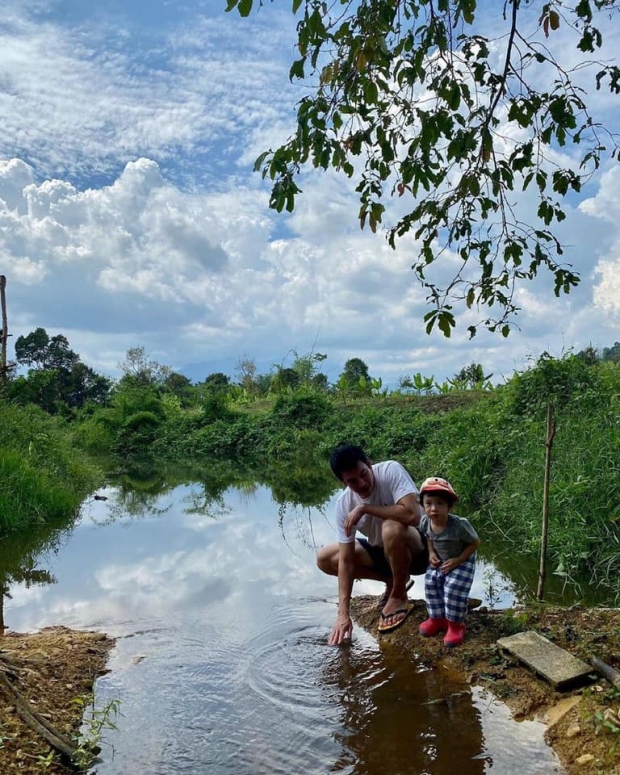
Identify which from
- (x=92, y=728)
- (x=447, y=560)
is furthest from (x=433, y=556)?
(x=92, y=728)

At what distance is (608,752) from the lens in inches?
98.6

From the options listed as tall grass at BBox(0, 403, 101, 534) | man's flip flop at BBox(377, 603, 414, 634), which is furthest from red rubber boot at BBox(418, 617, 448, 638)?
tall grass at BBox(0, 403, 101, 534)

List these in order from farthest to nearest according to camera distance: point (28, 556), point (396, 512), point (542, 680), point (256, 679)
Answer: point (28, 556)
point (396, 512)
point (256, 679)
point (542, 680)

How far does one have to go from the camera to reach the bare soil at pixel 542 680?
2.63 meters

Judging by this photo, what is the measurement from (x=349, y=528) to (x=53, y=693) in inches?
70.5

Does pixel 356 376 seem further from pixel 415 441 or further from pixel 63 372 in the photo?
pixel 63 372

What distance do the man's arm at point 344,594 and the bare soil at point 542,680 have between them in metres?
0.28

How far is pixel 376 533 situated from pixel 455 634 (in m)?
0.77

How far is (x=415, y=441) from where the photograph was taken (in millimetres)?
12797

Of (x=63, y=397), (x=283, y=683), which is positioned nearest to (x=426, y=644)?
(x=283, y=683)

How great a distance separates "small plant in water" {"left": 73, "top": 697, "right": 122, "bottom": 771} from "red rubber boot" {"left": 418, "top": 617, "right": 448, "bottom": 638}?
175 cm

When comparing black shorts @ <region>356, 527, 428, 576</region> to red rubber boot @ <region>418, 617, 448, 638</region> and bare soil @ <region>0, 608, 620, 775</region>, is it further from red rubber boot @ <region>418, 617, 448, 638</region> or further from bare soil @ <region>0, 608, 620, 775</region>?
red rubber boot @ <region>418, 617, 448, 638</region>

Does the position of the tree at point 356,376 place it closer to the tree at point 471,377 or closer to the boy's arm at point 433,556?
the tree at point 471,377

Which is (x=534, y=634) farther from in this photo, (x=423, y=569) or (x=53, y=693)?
(x=53, y=693)
